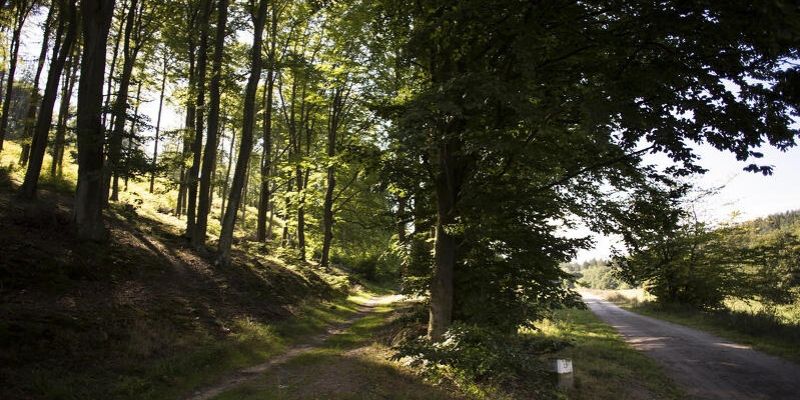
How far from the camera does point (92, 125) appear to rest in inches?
469

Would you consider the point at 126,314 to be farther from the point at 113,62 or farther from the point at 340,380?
the point at 113,62

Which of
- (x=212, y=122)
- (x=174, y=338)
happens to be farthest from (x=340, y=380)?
(x=212, y=122)

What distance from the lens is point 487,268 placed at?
11.4 m

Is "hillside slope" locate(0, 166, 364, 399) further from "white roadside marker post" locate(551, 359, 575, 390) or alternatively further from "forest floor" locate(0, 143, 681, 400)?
"white roadside marker post" locate(551, 359, 575, 390)

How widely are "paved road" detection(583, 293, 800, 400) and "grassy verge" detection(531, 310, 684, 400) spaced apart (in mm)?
446

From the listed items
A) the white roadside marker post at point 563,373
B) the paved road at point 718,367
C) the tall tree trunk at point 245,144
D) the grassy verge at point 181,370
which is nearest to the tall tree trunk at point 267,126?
the tall tree trunk at point 245,144

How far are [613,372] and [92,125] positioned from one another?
1443 cm

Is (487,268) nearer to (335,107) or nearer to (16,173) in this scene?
(335,107)

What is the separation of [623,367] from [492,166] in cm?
617

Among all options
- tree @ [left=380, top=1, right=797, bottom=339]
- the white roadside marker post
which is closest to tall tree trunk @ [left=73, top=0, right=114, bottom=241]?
tree @ [left=380, top=1, right=797, bottom=339]

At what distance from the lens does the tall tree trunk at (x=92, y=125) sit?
11852 millimetres

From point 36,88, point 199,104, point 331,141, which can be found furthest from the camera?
point 331,141

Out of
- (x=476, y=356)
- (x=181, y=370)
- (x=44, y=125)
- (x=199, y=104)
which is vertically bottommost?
(x=181, y=370)

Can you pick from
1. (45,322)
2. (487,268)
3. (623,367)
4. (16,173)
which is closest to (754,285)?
(623,367)
